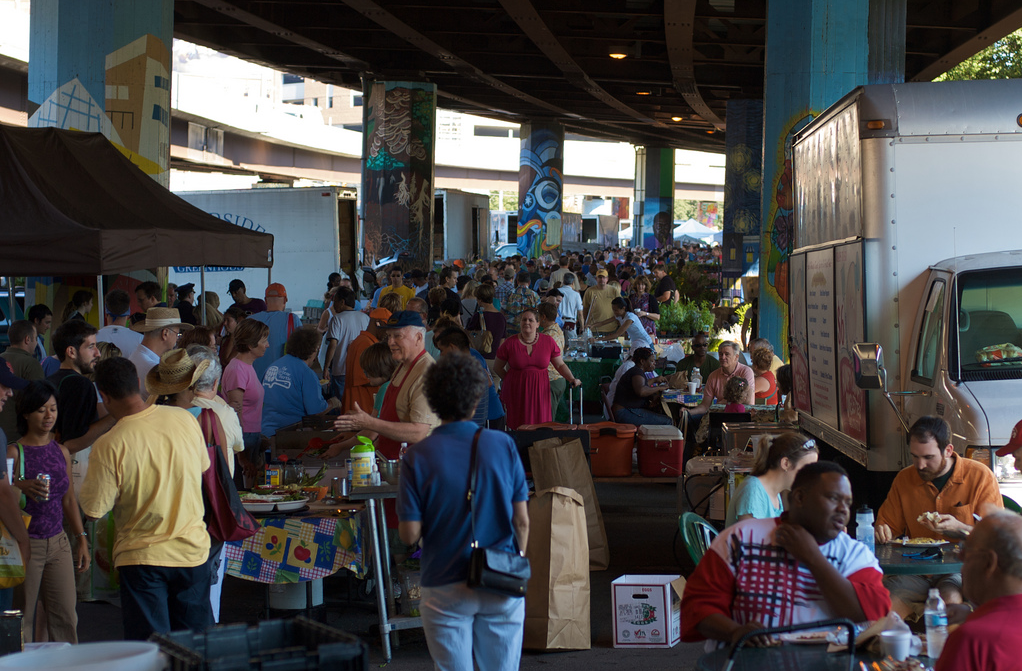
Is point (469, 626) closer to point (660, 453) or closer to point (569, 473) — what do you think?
point (569, 473)

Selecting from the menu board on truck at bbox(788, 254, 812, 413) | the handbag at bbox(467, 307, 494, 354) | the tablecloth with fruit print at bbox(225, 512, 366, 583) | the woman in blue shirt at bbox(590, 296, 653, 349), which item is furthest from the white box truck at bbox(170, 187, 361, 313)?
the tablecloth with fruit print at bbox(225, 512, 366, 583)

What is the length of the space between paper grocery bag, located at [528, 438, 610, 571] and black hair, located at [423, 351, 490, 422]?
3746 mm

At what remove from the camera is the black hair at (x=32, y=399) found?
5.42m

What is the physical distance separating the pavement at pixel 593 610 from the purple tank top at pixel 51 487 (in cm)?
149

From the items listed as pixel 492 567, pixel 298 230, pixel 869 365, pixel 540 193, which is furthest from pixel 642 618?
pixel 540 193

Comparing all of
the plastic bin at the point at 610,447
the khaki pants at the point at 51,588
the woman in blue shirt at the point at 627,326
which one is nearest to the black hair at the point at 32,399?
the khaki pants at the point at 51,588

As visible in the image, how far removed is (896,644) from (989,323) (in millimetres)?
3608

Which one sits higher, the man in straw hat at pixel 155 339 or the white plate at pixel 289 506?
the man in straw hat at pixel 155 339

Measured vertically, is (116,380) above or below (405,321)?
below

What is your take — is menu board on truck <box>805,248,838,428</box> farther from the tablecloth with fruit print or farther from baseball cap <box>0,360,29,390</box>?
baseball cap <box>0,360,29,390</box>

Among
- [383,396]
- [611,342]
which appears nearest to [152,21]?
[611,342]

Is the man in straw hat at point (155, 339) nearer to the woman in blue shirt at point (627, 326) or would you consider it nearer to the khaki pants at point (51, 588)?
the khaki pants at point (51, 588)

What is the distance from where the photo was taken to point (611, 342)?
16828 millimetres

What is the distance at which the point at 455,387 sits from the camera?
421 cm
